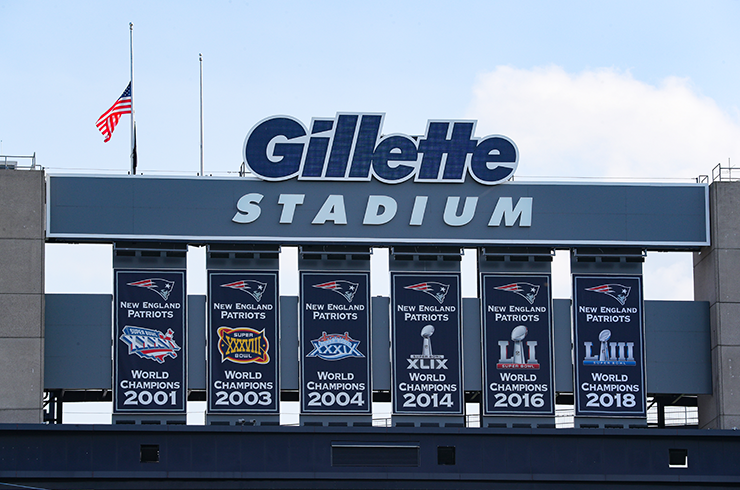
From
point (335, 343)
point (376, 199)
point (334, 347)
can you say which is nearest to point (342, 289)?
point (335, 343)

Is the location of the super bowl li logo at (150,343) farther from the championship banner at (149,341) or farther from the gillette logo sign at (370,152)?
the gillette logo sign at (370,152)

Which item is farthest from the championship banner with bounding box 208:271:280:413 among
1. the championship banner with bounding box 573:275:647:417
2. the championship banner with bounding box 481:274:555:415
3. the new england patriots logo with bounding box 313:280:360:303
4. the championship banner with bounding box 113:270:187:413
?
the championship banner with bounding box 573:275:647:417

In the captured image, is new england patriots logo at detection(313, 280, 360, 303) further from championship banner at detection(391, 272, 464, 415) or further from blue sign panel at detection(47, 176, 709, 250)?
blue sign panel at detection(47, 176, 709, 250)

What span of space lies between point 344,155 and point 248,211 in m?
4.14

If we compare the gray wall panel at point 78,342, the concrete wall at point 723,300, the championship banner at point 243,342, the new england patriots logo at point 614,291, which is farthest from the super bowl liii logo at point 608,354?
the gray wall panel at point 78,342

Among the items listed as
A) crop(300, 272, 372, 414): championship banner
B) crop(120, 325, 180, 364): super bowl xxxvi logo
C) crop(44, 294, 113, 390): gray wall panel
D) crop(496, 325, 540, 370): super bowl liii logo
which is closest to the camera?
crop(44, 294, 113, 390): gray wall panel

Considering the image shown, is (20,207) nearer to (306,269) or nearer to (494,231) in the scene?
(306,269)

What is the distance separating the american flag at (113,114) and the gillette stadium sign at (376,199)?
2.87 meters

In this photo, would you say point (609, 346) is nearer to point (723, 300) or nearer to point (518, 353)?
point (518, 353)

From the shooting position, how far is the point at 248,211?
49.2 m

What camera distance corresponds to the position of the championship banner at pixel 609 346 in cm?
4872

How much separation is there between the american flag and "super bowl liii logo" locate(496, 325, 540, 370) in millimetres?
16703

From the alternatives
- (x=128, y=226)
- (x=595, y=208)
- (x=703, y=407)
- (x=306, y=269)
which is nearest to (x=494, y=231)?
(x=595, y=208)

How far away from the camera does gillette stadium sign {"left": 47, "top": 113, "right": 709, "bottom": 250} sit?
48875 millimetres
